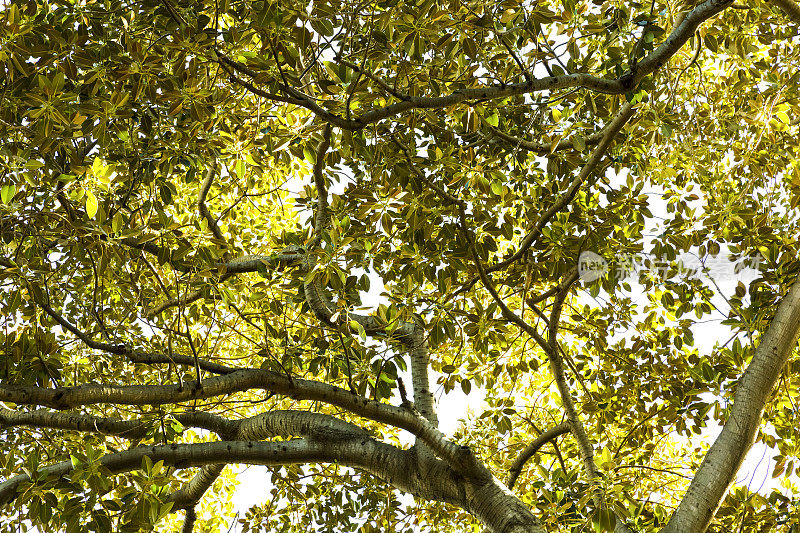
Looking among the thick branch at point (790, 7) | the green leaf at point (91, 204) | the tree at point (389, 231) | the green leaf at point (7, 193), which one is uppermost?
the thick branch at point (790, 7)

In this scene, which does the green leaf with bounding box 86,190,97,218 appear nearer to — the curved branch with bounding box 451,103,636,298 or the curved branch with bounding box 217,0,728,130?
the curved branch with bounding box 217,0,728,130

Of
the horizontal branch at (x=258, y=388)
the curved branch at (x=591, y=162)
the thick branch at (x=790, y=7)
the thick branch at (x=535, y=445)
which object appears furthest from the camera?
the thick branch at (x=535, y=445)

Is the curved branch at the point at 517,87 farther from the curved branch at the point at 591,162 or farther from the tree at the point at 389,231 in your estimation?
the curved branch at the point at 591,162

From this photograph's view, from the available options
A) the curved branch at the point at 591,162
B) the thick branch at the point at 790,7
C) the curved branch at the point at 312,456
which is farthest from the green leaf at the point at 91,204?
the thick branch at the point at 790,7

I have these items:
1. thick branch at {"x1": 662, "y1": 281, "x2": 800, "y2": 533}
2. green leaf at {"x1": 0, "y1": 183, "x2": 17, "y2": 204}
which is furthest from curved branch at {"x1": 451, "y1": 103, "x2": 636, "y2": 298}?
green leaf at {"x1": 0, "y1": 183, "x2": 17, "y2": 204}

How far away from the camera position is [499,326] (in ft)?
12.2

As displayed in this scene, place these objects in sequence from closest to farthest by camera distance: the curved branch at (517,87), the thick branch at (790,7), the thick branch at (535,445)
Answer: the curved branch at (517,87), the thick branch at (790,7), the thick branch at (535,445)

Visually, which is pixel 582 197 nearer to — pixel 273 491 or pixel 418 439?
pixel 418 439

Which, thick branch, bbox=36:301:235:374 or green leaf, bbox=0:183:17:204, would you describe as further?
thick branch, bbox=36:301:235:374

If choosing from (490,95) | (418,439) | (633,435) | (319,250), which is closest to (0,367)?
(319,250)

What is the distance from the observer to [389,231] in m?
3.49

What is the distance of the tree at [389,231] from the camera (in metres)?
3.00

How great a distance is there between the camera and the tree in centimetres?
300

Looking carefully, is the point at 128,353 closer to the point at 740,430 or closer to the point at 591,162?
the point at 591,162
